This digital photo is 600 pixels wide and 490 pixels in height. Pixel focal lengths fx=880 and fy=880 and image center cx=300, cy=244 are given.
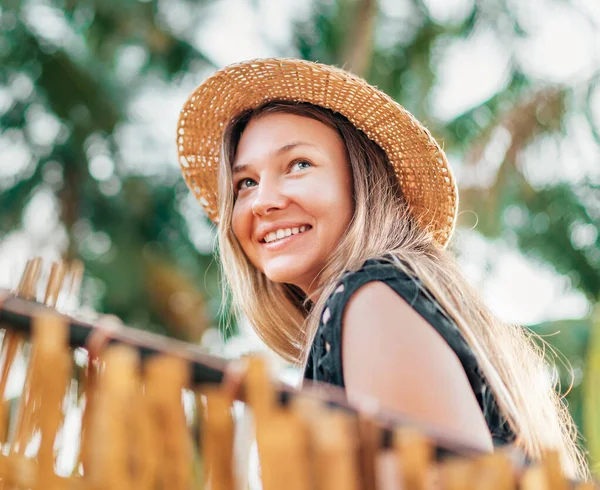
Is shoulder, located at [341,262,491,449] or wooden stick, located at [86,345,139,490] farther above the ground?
wooden stick, located at [86,345,139,490]

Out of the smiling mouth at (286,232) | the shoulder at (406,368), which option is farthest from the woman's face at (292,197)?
the shoulder at (406,368)

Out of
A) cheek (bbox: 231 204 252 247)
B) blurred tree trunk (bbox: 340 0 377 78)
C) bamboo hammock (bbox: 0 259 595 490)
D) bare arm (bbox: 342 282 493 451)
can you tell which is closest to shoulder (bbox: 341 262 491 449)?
bare arm (bbox: 342 282 493 451)

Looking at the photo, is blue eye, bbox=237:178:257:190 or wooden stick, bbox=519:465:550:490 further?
blue eye, bbox=237:178:257:190

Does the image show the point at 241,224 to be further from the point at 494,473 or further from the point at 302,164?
the point at 494,473

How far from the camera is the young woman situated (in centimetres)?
143

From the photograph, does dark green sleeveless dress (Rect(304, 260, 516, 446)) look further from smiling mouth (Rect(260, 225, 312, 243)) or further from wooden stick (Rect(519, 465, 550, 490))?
wooden stick (Rect(519, 465, 550, 490))

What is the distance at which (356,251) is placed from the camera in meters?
2.00

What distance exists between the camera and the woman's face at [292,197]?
6.89 feet

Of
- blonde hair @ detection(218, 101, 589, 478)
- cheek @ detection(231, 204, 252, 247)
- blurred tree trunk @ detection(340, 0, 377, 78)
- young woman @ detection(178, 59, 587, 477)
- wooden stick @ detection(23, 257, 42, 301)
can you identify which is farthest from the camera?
blurred tree trunk @ detection(340, 0, 377, 78)

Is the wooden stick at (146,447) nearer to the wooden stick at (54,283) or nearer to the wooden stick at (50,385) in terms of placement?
the wooden stick at (50,385)

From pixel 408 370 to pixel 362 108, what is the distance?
110 cm

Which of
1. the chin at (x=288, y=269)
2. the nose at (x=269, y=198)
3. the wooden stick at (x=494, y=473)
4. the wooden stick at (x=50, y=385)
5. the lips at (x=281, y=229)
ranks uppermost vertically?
the wooden stick at (x=494, y=473)

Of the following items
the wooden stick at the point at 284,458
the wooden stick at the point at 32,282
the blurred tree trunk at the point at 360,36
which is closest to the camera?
the wooden stick at the point at 284,458

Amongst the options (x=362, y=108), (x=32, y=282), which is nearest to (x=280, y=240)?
(x=362, y=108)
